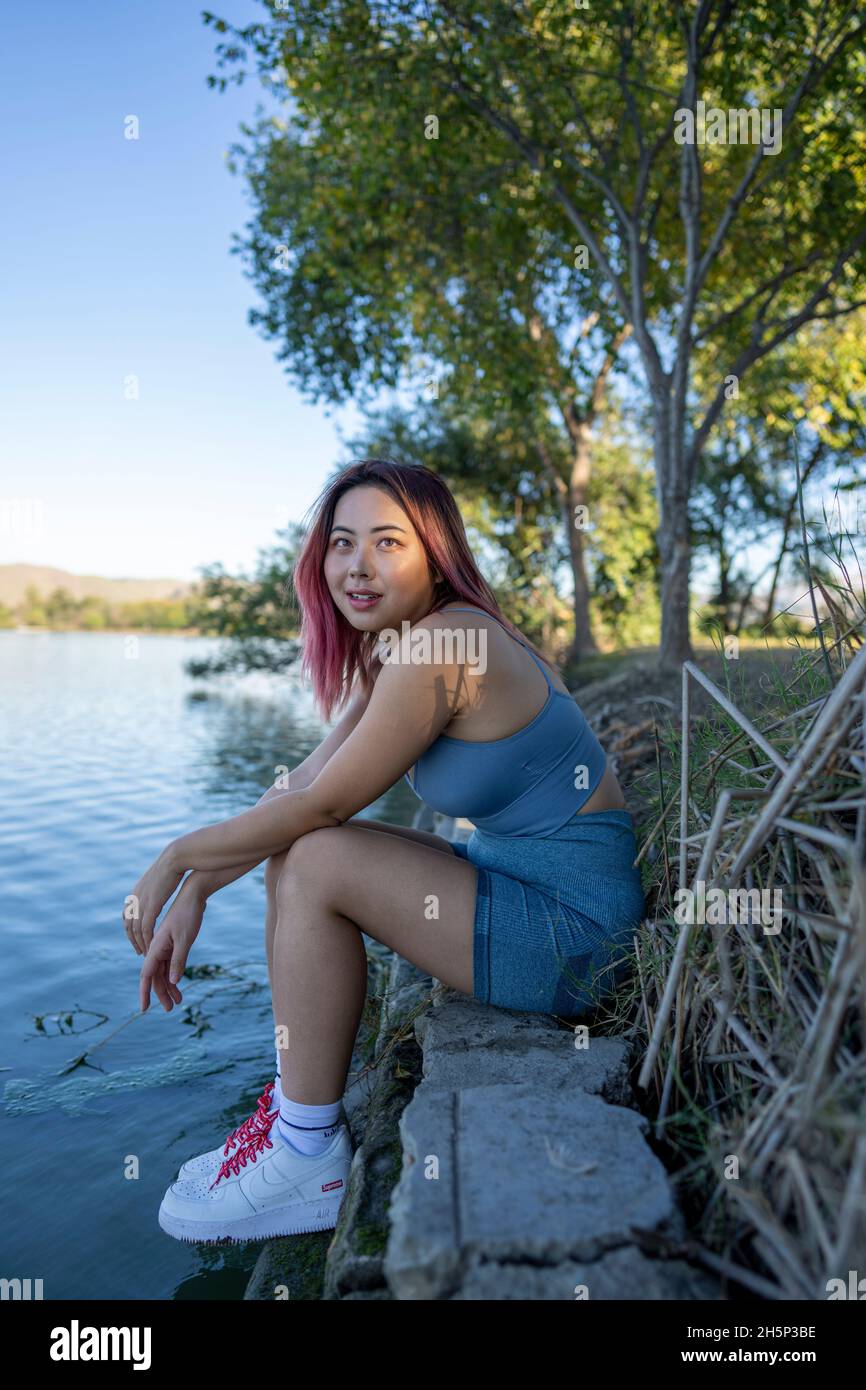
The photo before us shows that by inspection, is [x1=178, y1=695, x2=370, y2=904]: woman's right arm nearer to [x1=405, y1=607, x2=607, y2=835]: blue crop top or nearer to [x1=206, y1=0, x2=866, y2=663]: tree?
[x1=405, y1=607, x2=607, y2=835]: blue crop top

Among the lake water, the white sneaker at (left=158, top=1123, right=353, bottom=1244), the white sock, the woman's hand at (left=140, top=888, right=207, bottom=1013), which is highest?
the woman's hand at (left=140, top=888, right=207, bottom=1013)

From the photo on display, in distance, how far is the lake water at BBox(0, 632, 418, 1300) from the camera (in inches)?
89.7

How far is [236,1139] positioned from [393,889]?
714 mm

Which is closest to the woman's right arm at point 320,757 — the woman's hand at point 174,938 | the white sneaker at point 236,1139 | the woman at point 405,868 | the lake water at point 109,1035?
the woman's hand at point 174,938

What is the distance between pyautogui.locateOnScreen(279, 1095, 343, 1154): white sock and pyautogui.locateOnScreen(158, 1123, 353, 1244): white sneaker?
2cm

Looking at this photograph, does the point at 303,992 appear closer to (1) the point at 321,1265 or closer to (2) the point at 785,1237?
(1) the point at 321,1265

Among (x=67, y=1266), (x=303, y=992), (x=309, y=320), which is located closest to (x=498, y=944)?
(x=303, y=992)

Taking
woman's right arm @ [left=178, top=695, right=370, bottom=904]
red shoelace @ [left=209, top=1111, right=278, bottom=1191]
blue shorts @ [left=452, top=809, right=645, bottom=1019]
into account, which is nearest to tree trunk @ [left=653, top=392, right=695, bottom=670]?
woman's right arm @ [left=178, top=695, right=370, bottom=904]

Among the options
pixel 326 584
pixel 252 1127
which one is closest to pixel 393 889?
pixel 252 1127

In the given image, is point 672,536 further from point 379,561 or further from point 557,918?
point 557,918

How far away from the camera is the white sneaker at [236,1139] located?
2197mm

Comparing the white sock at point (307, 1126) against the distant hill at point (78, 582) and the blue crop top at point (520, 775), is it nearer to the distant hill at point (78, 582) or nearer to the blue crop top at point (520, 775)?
the blue crop top at point (520, 775)

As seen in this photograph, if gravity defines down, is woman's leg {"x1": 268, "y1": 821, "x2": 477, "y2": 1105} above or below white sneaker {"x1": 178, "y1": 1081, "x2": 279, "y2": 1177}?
above

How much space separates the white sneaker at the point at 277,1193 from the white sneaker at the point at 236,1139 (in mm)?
39
